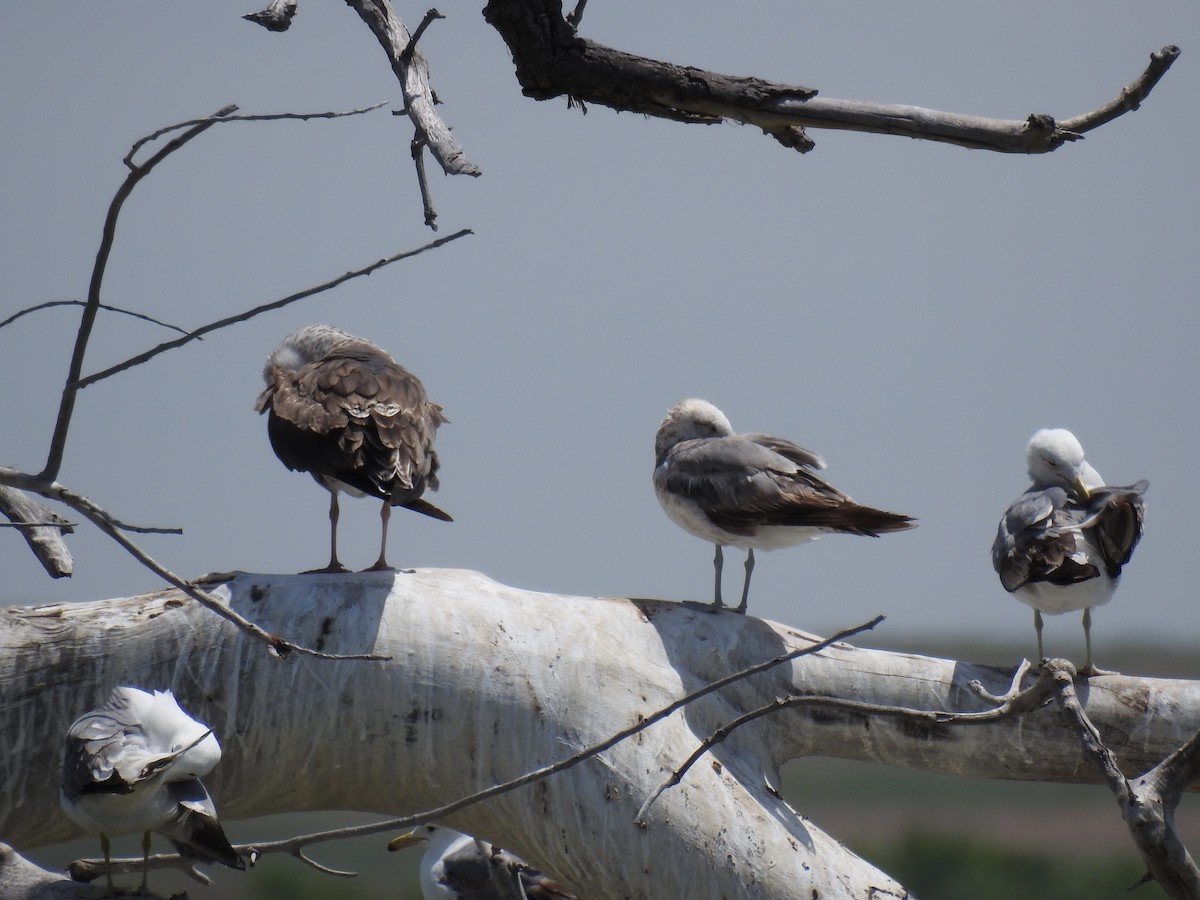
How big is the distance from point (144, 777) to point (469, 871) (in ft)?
7.14

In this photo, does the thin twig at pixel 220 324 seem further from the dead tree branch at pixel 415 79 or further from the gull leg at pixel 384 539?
the gull leg at pixel 384 539

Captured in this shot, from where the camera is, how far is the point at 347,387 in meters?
4.28

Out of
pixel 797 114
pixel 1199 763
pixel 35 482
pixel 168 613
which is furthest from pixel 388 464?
pixel 1199 763

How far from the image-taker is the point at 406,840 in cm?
538

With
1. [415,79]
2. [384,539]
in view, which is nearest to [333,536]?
[384,539]

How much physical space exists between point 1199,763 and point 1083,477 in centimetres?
296

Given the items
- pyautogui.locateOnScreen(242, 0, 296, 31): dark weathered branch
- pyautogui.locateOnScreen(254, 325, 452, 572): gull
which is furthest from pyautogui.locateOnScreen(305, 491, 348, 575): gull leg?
pyautogui.locateOnScreen(242, 0, 296, 31): dark weathered branch

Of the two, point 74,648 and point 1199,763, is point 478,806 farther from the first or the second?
point 1199,763

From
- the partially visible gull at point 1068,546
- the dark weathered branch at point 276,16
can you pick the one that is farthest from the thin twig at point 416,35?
the partially visible gull at point 1068,546

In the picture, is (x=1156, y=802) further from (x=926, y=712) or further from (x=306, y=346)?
A: (x=306, y=346)

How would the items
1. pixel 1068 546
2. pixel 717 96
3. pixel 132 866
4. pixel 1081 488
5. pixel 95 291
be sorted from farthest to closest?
1. pixel 1081 488
2. pixel 1068 546
3. pixel 132 866
4. pixel 717 96
5. pixel 95 291

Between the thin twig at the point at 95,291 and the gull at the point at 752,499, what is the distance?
8.55ft

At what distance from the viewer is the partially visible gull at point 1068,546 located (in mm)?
4332

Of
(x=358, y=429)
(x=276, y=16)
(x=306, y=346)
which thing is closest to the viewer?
(x=276, y=16)
